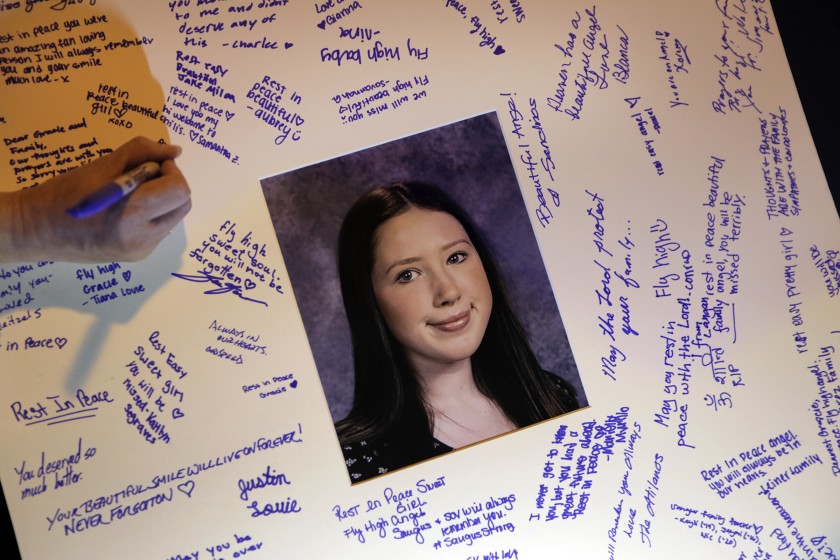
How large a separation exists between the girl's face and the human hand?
0.48m

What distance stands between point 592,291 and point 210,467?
3.31ft

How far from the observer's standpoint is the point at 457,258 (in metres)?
1.49

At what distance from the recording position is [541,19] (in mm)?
1567

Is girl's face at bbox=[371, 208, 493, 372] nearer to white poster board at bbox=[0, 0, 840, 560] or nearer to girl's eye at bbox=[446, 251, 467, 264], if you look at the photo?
girl's eye at bbox=[446, 251, 467, 264]

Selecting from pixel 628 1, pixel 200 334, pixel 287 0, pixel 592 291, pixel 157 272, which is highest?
pixel 287 0

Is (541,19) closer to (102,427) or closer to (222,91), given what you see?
(222,91)

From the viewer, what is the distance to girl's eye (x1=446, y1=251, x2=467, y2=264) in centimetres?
149

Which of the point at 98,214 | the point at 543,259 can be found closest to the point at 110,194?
the point at 98,214

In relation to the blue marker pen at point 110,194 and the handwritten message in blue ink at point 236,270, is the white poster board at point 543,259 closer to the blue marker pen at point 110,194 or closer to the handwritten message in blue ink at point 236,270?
the handwritten message in blue ink at point 236,270

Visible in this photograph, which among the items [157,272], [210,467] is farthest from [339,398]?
[157,272]

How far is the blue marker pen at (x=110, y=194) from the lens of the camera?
3.98 feet
